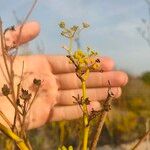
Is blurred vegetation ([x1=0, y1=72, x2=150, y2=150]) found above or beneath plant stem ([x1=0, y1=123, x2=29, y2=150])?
beneath

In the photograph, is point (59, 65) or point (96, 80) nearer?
point (96, 80)

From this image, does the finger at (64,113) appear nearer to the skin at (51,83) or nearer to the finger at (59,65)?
the skin at (51,83)

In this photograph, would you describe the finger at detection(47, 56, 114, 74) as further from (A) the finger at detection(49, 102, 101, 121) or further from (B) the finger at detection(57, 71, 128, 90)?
(A) the finger at detection(49, 102, 101, 121)

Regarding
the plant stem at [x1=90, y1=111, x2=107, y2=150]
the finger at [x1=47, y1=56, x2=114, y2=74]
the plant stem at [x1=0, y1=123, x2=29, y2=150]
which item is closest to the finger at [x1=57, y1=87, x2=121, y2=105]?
the finger at [x1=47, y1=56, x2=114, y2=74]

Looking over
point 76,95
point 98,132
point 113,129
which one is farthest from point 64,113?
point 113,129

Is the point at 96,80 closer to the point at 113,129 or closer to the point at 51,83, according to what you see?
the point at 51,83

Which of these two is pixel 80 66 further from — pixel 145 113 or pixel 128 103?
pixel 128 103

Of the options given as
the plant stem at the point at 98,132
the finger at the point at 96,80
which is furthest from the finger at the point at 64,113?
the plant stem at the point at 98,132

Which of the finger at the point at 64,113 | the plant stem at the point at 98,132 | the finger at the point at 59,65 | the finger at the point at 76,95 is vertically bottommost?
the finger at the point at 64,113
